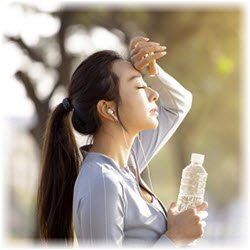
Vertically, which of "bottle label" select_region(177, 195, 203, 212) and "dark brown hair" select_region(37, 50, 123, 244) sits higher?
"dark brown hair" select_region(37, 50, 123, 244)

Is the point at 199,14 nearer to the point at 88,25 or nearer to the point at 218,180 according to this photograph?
the point at 88,25

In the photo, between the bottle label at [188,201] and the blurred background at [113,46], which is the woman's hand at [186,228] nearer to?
the bottle label at [188,201]

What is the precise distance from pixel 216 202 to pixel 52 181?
21.8m

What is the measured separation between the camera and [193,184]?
278cm

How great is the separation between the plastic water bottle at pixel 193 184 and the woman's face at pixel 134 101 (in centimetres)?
26

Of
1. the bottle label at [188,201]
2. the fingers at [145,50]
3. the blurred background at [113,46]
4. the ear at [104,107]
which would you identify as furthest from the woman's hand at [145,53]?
the blurred background at [113,46]

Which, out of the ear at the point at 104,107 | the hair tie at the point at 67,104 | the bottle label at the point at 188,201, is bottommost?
the bottle label at the point at 188,201

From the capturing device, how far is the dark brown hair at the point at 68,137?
2.45 metres

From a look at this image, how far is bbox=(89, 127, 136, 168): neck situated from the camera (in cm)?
244

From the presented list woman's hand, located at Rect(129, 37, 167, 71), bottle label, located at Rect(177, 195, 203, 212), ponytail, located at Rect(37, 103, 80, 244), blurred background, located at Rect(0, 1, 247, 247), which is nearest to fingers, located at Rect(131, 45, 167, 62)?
woman's hand, located at Rect(129, 37, 167, 71)

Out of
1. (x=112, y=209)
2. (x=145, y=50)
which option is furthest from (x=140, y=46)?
(x=112, y=209)

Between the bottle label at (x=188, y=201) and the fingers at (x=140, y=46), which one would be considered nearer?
the fingers at (x=140, y=46)

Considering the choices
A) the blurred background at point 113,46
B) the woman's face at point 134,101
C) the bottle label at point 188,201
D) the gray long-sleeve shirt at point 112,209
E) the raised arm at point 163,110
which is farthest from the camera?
the blurred background at point 113,46

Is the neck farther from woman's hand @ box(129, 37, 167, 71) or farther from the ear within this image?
woman's hand @ box(129, 37, 167, 71)
